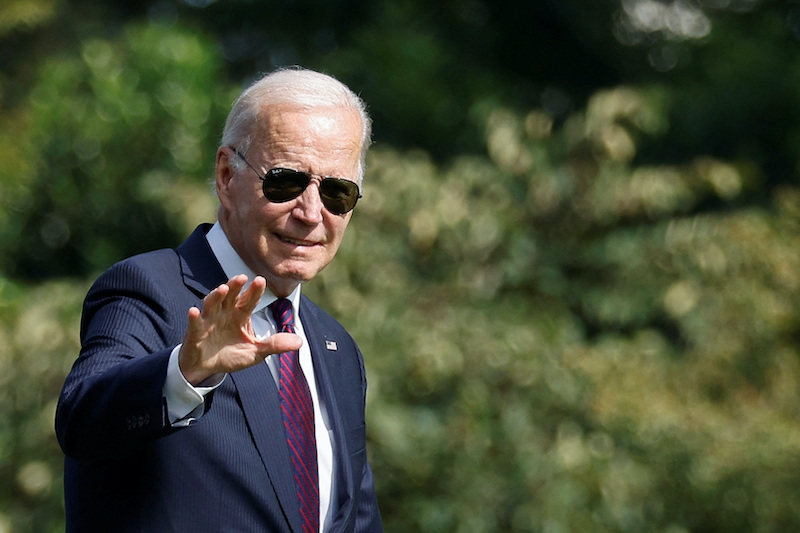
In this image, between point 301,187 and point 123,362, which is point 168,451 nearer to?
point 123,362

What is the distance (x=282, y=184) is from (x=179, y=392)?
1.79 feet

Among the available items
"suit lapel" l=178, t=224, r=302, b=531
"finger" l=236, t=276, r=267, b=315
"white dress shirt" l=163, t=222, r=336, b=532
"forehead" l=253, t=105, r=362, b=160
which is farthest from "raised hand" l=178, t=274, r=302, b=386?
"forehead" l=253, t=105, r=362, b=160

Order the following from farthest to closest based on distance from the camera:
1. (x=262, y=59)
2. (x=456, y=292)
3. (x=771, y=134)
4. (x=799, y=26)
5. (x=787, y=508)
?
(x=262, y=59)
(x=799, y=26)
(x=771, y=134)
(x=456, y=292)
(x=787, y=508)

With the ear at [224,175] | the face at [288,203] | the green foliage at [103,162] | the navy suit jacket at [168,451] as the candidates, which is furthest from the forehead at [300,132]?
the green foliage at [103,162]

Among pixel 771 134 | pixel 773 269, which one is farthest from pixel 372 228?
pixel 771 134

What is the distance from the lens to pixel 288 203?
1.90m

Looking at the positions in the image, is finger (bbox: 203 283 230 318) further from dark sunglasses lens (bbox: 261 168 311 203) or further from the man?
dark sunglasses lens (bbox: 261 168 311 203)

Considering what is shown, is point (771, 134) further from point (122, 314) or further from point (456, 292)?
point (122, 314)

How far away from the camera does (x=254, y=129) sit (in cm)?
191

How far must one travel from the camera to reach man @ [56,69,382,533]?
1.48 metres

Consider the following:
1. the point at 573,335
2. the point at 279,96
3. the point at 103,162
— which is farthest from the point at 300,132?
the point at 103,162

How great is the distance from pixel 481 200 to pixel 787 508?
274 centimetres

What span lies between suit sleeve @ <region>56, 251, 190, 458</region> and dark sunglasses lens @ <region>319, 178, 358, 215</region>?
0.32 m

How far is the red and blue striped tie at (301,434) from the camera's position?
5.90ft
